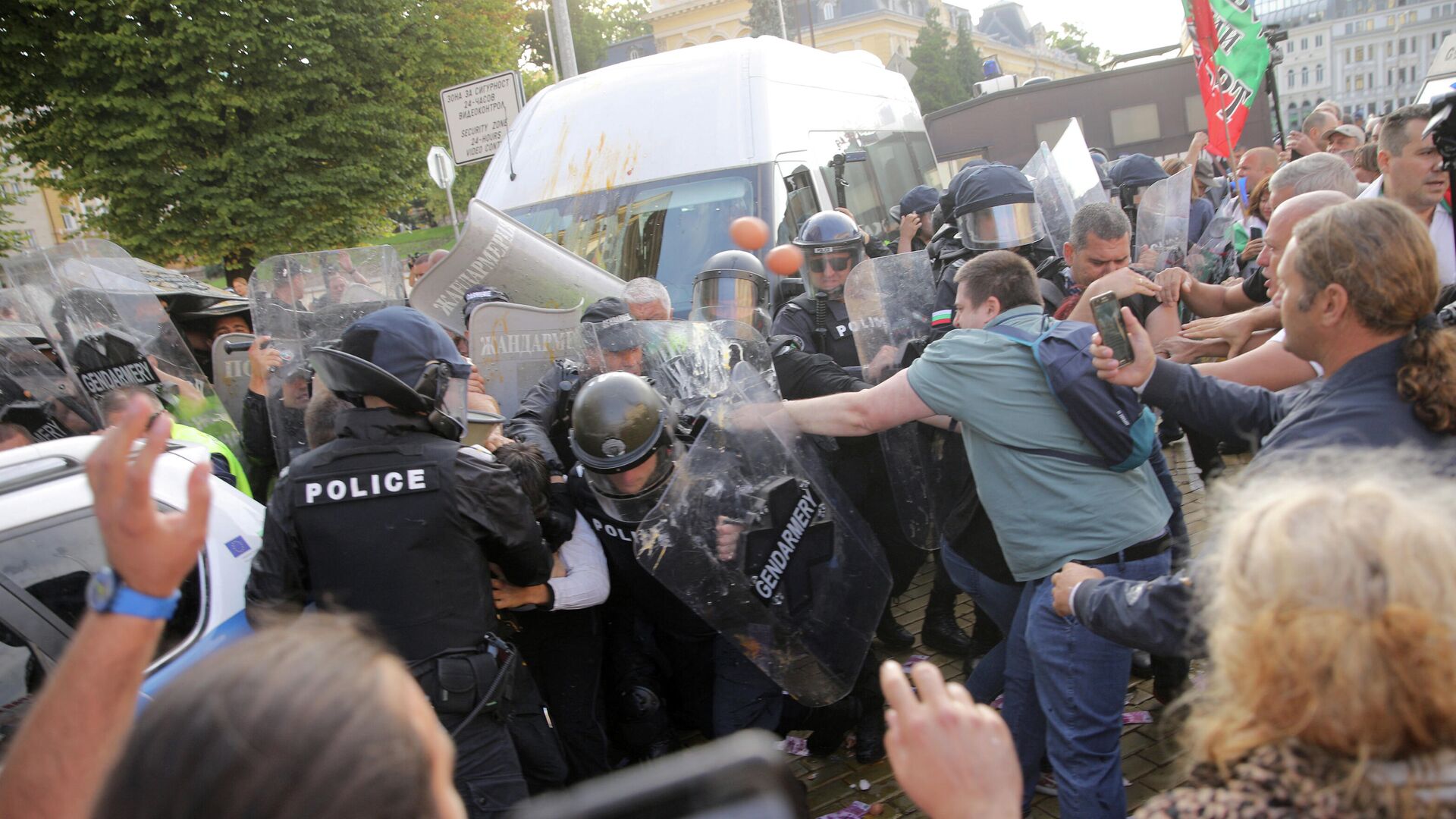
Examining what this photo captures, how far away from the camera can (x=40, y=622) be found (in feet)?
7.89

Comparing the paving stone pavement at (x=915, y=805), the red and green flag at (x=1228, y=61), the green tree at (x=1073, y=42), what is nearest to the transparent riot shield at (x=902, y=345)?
the paving stone pavement at (x=915, y=805)

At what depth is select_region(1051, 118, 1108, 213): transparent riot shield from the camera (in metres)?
5.21

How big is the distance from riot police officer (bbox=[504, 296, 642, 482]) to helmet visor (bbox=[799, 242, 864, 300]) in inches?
43.6

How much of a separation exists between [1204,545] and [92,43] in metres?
15.4

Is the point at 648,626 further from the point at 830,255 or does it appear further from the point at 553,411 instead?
the point at 830,255

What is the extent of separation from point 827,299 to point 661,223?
2.01 m

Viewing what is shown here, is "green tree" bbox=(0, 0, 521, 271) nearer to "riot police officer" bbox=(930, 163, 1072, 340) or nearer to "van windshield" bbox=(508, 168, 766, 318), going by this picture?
"van windshield" bbox=(508, 168, 766, 318)

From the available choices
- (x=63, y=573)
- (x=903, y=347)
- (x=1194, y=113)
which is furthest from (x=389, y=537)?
(x=1194, y=113)

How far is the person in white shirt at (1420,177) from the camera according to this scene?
3.51 m

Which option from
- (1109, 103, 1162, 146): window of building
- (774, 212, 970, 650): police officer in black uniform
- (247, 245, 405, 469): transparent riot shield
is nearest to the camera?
(247, 245, 405, 469): transparent riot shield

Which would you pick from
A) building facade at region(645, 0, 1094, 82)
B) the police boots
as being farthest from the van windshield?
building facade at region(645, 0, 1094, 82)

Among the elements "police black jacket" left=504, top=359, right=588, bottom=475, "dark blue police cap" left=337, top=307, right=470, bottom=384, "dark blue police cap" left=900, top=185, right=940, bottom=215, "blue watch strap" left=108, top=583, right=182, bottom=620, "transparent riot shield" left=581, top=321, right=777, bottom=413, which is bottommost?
"police black jacket" left=504, top=359, right=588, bottom=475

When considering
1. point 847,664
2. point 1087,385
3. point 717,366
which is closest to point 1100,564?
point 1087,385

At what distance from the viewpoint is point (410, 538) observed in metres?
2.36
